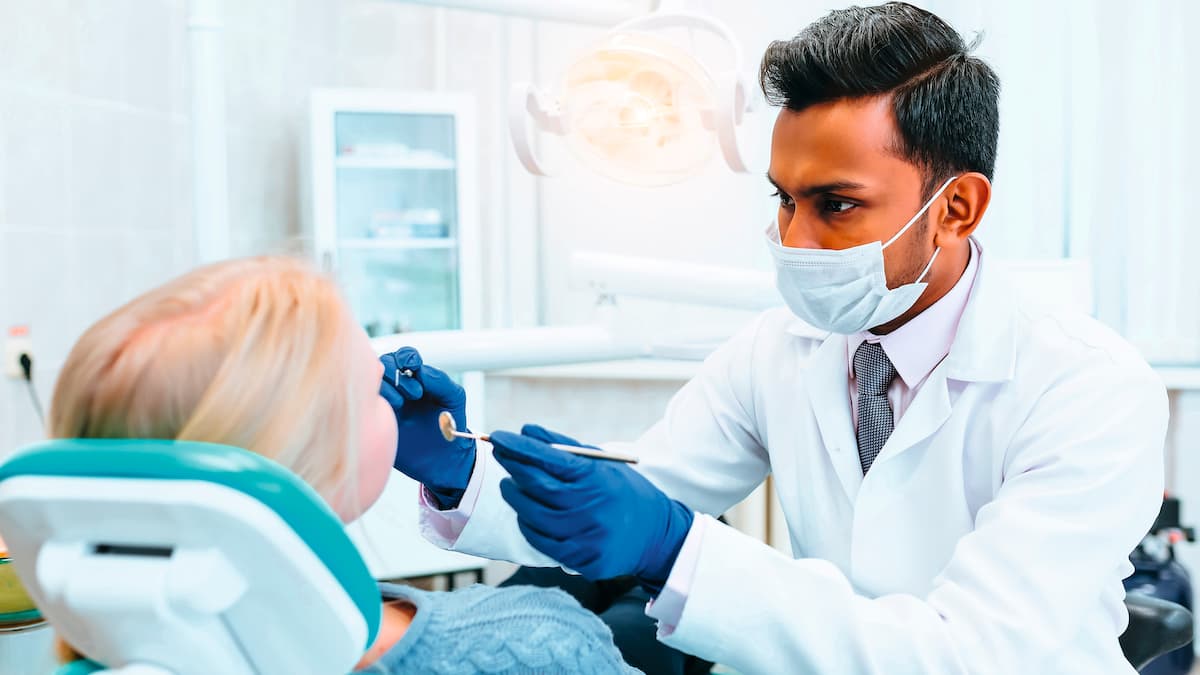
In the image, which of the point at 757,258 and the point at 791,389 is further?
the point at 757,258

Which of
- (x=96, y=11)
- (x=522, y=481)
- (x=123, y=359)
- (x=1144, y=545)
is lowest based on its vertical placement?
(x=1144, y=545)

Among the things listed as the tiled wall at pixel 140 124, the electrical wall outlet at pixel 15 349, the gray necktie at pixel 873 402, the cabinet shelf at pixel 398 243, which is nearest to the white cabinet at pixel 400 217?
the cabinet shelf at pixel 398 243

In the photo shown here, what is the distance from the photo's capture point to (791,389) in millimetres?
1384

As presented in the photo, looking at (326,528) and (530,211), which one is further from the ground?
(530,211)

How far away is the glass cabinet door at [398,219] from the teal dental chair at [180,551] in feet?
8.18

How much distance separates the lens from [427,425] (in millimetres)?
1204

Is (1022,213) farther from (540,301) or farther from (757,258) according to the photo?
(540,301)

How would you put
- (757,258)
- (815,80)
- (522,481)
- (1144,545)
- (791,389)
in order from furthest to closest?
(757,258) → (1144,545) → (791,389) → (815,80) → (522,481)

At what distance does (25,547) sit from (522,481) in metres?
0.40

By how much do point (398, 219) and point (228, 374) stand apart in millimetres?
2564

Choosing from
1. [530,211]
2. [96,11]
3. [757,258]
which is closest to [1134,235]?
[757,258]

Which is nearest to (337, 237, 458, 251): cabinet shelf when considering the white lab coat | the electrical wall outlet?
the electrical wall outlet

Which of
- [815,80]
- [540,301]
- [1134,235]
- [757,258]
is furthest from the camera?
[540,301]

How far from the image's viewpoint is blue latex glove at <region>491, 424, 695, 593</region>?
89cm
